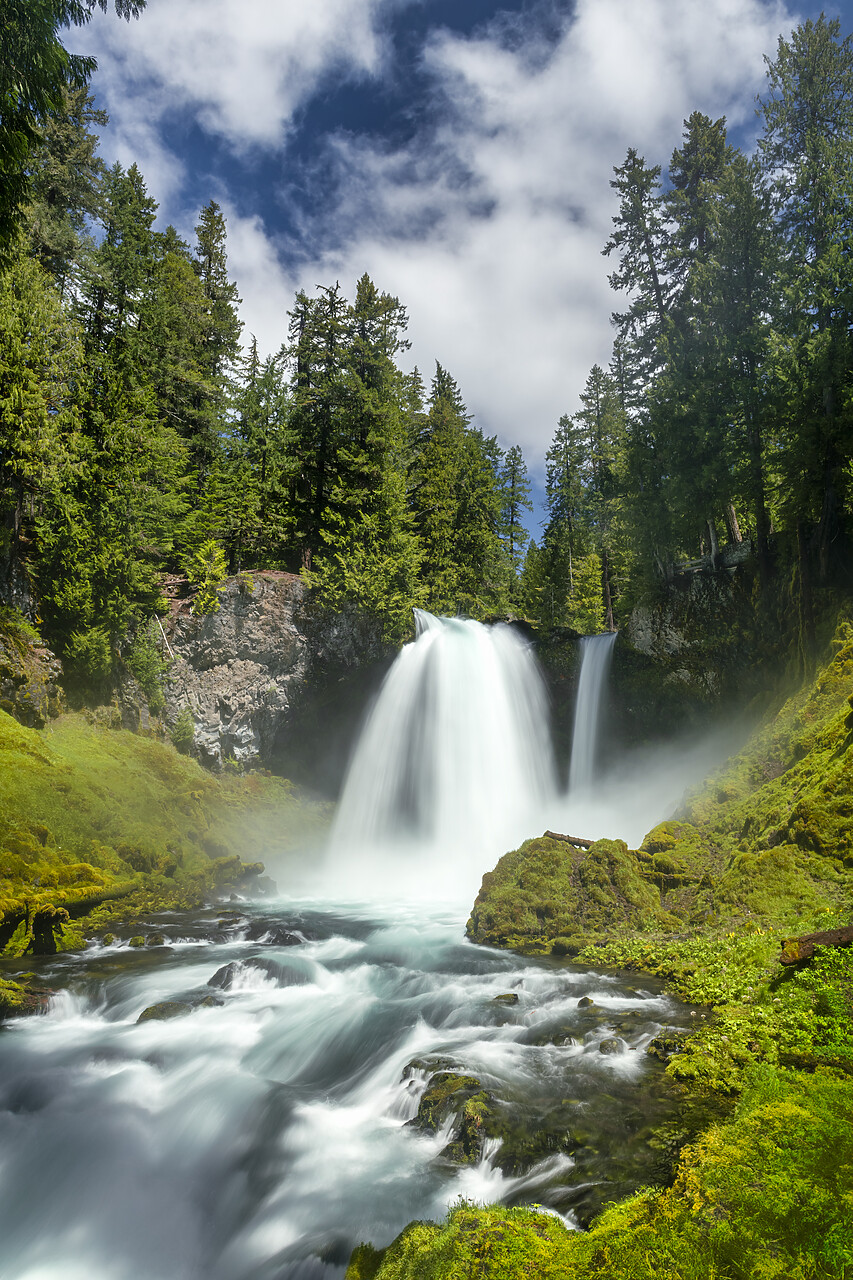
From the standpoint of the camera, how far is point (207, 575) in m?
21.5

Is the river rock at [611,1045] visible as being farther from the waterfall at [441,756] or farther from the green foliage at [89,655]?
the green foliage at [89,655]

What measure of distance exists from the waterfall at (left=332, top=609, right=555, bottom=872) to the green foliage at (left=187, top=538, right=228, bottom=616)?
7.39 metres

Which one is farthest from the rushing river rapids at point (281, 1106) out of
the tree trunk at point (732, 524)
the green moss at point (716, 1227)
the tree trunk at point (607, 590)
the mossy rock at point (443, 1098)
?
the tree trunk at point (607, 590)

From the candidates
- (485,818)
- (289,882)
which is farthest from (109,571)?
(485,818)

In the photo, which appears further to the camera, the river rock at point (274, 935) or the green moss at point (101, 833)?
the river rock at point (274, 935)

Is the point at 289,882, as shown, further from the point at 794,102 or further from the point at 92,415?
the point at 794,102

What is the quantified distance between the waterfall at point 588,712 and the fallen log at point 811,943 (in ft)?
58.1

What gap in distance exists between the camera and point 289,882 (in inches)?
770

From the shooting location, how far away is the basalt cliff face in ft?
69.1

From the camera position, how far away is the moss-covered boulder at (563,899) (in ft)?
34.4

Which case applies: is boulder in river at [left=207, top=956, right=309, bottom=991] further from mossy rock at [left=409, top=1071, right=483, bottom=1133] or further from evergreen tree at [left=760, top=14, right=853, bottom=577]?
evergreen tree at [left=760, top=14, right=853, bottom=577]

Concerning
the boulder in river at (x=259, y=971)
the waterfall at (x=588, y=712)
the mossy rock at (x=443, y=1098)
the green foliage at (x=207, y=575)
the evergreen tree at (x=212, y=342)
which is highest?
the evergreen tree at (x=212, y=342)

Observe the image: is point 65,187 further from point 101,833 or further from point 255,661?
point 101,833

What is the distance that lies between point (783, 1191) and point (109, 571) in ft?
65.0
